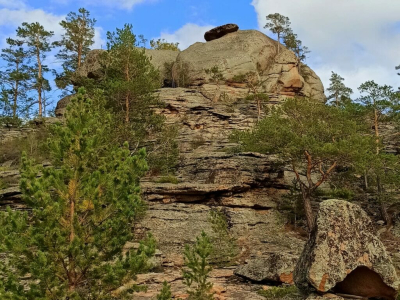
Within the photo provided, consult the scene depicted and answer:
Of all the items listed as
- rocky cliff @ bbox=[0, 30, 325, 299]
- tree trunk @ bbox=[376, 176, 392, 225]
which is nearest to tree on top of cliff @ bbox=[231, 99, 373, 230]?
rocky cliff @ bbox=[0, 30, 325, 299]

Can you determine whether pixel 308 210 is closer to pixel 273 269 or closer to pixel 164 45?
pixel 273 269

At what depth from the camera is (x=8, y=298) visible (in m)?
7.56

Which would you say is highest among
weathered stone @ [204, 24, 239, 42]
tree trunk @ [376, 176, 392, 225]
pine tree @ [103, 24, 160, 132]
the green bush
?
weathered stone @ [204, 24, 239, 42]

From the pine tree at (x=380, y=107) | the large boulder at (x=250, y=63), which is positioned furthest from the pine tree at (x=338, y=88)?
the pine tree at (x=380, y=107)

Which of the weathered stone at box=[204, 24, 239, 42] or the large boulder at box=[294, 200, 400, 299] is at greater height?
the weathered stone at box=[204, 24, 239, 42]

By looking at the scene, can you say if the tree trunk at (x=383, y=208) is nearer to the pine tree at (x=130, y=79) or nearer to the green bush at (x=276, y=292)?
the green bush at (x=276, y=292)

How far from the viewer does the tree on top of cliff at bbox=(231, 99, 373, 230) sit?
61.2 ft

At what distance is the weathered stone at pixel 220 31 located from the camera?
47.2 meters

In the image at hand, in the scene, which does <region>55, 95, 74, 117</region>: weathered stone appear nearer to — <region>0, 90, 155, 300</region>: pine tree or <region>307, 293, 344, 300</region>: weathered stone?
<region>0, 90, 155, 300</region>: pine tree

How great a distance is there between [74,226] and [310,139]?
45.1ft

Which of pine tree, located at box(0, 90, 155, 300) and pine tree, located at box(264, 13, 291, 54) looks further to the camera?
pine tree, located at box(264, 13, 291, 54)

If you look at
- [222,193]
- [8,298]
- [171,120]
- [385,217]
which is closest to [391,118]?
[385,217]

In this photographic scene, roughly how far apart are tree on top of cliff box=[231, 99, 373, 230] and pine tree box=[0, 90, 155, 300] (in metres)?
11.9

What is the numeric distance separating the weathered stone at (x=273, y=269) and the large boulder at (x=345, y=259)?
5.95 m
